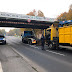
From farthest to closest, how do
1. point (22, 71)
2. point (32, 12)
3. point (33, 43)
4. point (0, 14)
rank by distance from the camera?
point (32, 12) → point (0, 14) → point (33, 43) → point (22, 71)

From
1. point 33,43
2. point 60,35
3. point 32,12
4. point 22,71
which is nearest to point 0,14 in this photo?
point 33,43

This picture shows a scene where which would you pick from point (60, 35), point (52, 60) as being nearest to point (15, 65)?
point (52, 60)

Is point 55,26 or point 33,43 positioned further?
point 33,43

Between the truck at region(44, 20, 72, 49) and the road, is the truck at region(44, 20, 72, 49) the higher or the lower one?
the higher one

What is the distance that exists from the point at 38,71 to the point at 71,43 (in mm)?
4781

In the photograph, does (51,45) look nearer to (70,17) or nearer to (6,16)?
(6,16)

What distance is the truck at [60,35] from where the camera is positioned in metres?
8.25

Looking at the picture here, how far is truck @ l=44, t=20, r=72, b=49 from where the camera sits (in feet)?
27.1

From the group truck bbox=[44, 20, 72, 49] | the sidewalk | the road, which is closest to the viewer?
the sidewalk

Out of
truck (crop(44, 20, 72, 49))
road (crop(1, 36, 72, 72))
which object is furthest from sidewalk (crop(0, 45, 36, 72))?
truck (crop(44, 20, 72, 49))

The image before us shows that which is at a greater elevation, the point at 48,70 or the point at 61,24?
the point at 61,24

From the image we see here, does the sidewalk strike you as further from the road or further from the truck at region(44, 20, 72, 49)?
the truck at region(44, 20, 72, 49)

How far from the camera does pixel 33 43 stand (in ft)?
54.0

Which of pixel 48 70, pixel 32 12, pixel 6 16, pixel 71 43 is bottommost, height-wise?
pixel 48 70
